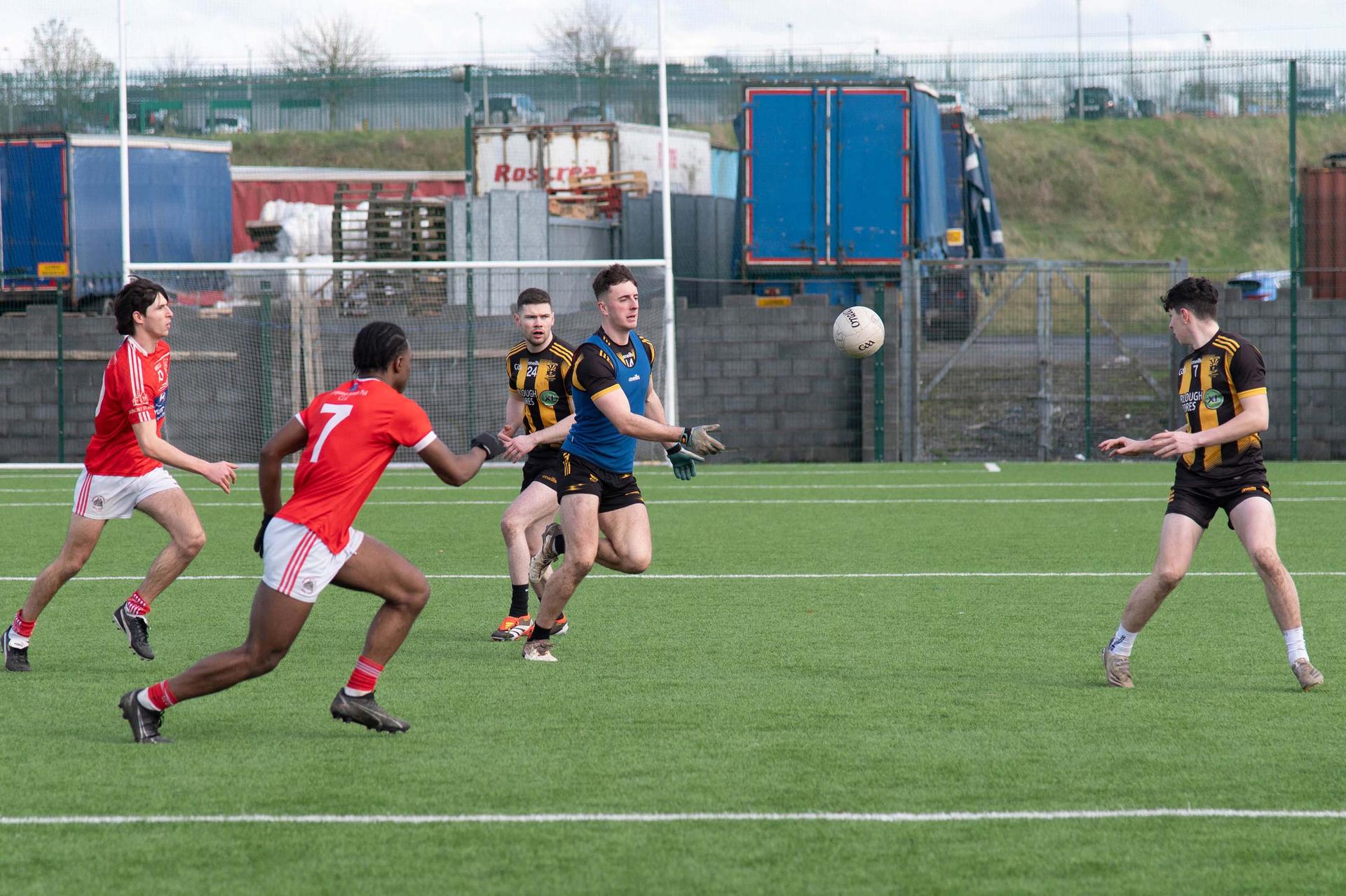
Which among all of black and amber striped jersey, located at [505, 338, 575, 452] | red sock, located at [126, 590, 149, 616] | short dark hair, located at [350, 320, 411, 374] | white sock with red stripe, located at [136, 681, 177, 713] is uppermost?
short dark hair, located at [350, 320, 411, 374]

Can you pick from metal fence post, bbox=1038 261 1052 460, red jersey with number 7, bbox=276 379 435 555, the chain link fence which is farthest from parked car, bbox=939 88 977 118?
red jersey with number 7, bbox=276 379 435 555

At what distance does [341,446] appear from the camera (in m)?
5.68

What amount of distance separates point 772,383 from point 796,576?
32.0 feet

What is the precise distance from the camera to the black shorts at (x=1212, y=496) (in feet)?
22.4

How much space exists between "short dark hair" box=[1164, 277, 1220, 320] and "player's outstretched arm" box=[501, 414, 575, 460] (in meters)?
3.10

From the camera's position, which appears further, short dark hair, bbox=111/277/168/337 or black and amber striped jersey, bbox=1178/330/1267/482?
short dark hair, bbox=111/277/168/337

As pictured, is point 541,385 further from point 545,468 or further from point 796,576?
point 796,576

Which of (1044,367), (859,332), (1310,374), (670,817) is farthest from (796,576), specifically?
(1310,374)

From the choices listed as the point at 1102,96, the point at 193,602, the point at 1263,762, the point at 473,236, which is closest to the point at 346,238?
the point at 473,236

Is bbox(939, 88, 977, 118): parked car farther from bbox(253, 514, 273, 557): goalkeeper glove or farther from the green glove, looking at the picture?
bbox(253, 514, 273, 557): goalkeeper glove

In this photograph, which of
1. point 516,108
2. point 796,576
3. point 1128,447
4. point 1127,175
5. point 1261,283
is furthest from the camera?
point 1127,175

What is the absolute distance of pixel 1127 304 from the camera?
22109mm

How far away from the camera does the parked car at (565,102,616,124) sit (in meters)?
34.3

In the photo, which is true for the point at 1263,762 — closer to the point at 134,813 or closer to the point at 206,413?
the point at 134,813
